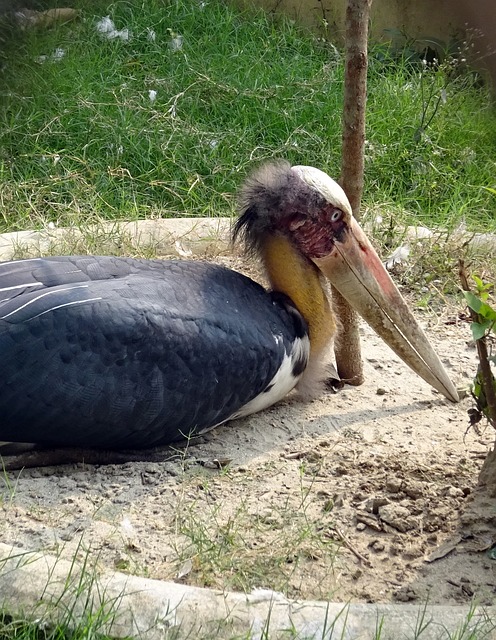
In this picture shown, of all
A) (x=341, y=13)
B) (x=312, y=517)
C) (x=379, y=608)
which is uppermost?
(x=341, y=13)

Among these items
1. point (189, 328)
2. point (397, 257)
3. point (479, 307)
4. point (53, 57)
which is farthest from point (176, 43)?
point (479, 307)

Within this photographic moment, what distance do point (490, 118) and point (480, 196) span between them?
4.40ft

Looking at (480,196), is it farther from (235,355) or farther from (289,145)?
(235,355)

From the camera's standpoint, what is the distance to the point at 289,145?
6.86 meters

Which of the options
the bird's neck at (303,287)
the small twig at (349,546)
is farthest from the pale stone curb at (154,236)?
the small twig at (349,546)

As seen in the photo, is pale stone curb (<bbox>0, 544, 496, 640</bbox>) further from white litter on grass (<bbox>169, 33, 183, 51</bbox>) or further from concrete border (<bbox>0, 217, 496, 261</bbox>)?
white litter on grass (<bbox>169, 33, 183, 51</bbox>)

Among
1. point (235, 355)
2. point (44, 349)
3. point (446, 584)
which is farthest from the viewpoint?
point (235, 355)

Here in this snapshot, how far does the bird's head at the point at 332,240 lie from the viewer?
171 inches

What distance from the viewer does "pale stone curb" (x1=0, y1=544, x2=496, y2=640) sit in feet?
8.37

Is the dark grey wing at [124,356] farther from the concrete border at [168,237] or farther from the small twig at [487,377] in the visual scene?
the concrete border at [168,237]

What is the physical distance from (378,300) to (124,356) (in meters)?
1.34

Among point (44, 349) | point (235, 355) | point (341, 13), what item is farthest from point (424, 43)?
point (44, 349)

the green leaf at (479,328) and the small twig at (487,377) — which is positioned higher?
the green leaf at (479,328)

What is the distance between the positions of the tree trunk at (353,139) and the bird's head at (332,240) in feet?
0.30
